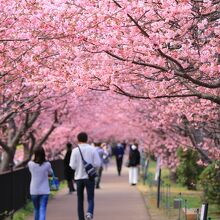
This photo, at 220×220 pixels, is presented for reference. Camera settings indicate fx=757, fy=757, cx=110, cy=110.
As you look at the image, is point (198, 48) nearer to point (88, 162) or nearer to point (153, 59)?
point (153, 59)

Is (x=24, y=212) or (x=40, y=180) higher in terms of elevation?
(x=40, y=180)

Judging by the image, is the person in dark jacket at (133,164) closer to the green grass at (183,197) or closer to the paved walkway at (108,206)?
the green grass at (183,197)

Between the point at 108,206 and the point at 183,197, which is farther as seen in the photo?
the point at 183,197

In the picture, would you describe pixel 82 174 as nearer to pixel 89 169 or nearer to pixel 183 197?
pixel 89 169

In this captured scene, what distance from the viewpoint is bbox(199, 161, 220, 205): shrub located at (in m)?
17.4

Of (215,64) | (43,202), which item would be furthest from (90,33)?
(43,202)

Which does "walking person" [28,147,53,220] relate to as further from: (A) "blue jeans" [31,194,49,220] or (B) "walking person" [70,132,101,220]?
(B) "walking person" [70,132,101,220]

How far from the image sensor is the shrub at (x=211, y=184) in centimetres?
1744

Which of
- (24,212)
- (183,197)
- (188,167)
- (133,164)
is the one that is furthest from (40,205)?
(133,164)

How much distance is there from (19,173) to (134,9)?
30.9 ft

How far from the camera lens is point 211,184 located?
57.8 feet

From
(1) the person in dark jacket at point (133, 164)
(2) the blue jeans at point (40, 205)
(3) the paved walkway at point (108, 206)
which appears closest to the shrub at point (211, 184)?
(3) the paved walkway at point (108, 206)

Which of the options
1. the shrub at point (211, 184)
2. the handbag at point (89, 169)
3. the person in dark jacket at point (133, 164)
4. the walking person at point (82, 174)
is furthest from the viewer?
the person in dark jacket at point (133, 164)

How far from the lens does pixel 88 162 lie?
14344mm
